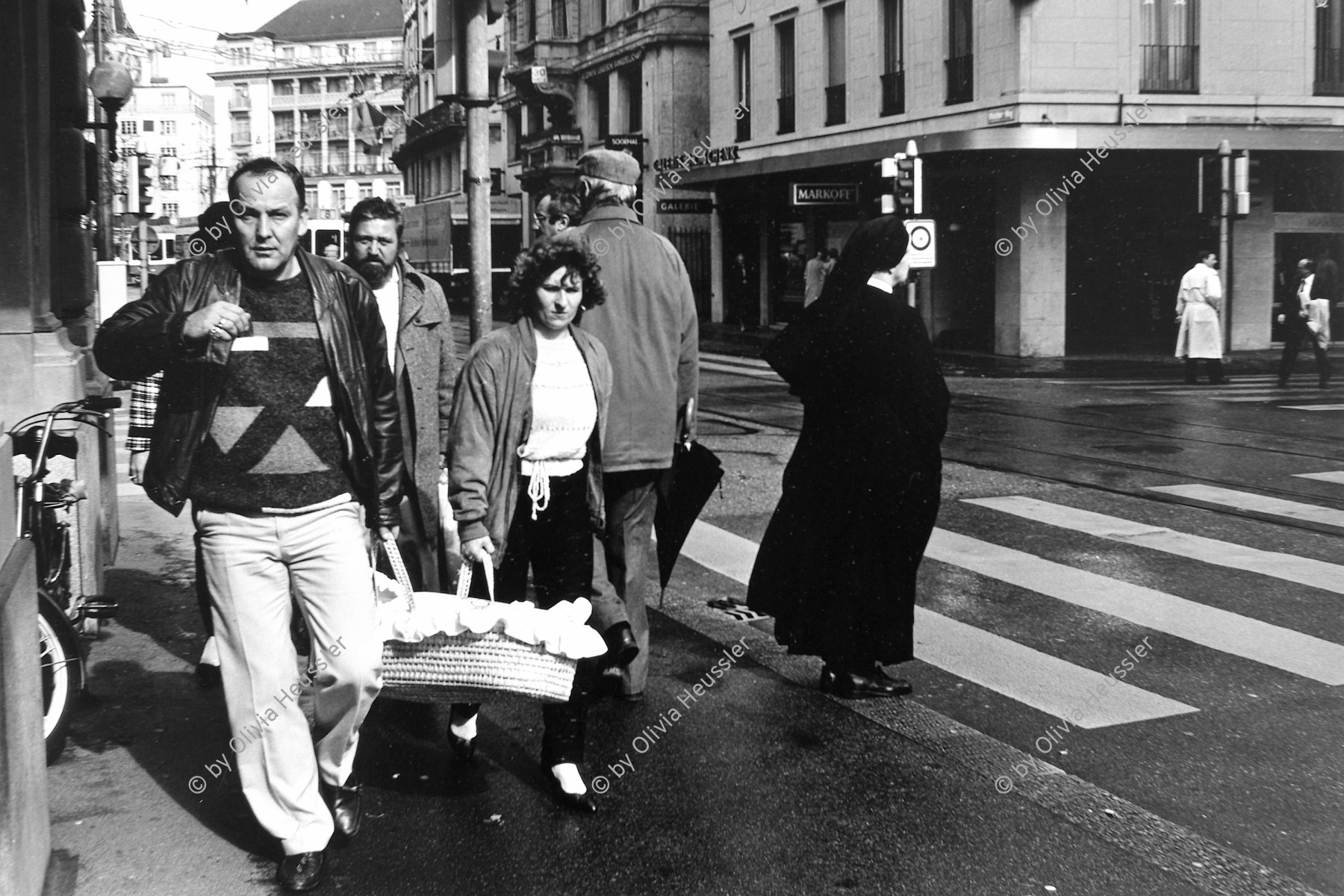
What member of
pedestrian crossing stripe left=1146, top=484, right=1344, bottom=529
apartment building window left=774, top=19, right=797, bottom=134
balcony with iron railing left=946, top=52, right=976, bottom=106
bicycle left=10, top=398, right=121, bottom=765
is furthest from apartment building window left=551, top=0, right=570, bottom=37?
bicycle left=10, top=398, right=121, bottom=765

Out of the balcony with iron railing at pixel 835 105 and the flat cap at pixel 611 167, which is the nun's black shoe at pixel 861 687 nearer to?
the flat cap at pixel 611 167

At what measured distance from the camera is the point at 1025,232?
2425 cm

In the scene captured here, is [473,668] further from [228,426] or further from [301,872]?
[228,426]

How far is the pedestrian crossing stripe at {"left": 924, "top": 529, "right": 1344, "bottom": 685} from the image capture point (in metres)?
6.06

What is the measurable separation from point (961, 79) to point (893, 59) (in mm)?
2740

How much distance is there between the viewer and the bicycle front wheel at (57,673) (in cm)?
469

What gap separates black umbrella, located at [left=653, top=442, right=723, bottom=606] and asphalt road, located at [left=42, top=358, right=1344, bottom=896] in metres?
0.63

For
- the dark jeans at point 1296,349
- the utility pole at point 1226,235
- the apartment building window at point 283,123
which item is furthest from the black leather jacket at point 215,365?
the apartment building window at point 283,123

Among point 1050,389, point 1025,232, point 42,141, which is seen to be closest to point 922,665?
point 42,141

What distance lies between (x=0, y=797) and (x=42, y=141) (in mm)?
4587

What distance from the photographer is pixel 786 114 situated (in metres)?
32.3

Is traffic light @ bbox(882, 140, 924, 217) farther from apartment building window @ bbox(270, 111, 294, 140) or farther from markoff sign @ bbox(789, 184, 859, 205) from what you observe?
apartment building window @ bbox(270, 111, 294, 140)

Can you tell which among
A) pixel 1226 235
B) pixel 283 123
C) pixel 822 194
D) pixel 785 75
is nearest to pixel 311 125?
pixel 283 123

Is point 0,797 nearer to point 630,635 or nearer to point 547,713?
point 547,713
